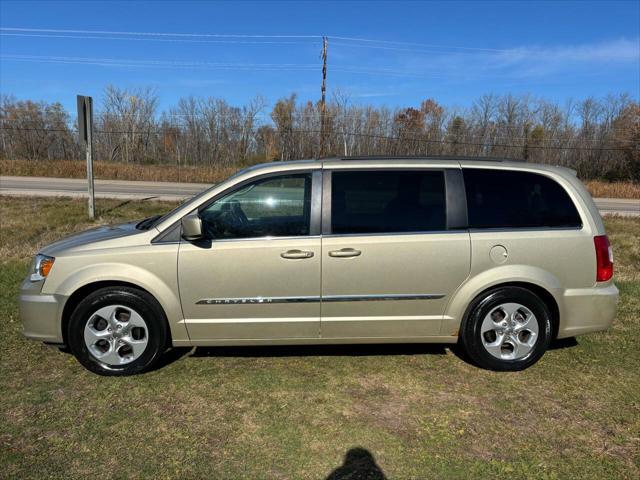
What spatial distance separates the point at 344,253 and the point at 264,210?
81 centimetres

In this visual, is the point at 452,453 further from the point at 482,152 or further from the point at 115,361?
the point at 482,152

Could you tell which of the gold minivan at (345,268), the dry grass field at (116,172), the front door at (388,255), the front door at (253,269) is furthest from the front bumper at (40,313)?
the dry grass field at (116,172)

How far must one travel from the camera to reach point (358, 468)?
2.78 metres

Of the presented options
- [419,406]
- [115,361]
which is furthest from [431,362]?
[115,361]

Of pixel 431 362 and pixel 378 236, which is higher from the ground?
pixel 378 236

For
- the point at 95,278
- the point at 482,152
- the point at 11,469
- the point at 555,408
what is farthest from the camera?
the point at 482,152

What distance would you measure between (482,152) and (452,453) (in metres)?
41.1

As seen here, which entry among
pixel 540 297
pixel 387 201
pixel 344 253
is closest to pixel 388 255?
pixel 344 253

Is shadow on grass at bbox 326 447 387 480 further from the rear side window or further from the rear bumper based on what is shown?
the rear bumper

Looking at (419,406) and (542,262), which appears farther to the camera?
(542,262)

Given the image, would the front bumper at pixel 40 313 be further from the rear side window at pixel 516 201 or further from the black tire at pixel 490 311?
the rear side window at pixel 516 201

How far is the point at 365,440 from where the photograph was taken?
3.05m

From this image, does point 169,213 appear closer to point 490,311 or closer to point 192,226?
point 192,226

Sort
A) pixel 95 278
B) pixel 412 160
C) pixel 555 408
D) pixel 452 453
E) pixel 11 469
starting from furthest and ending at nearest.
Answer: pixel 412 160 < pixel 95 278 < pixel 555 408 < pixel 452 453 < pixel 11 469
